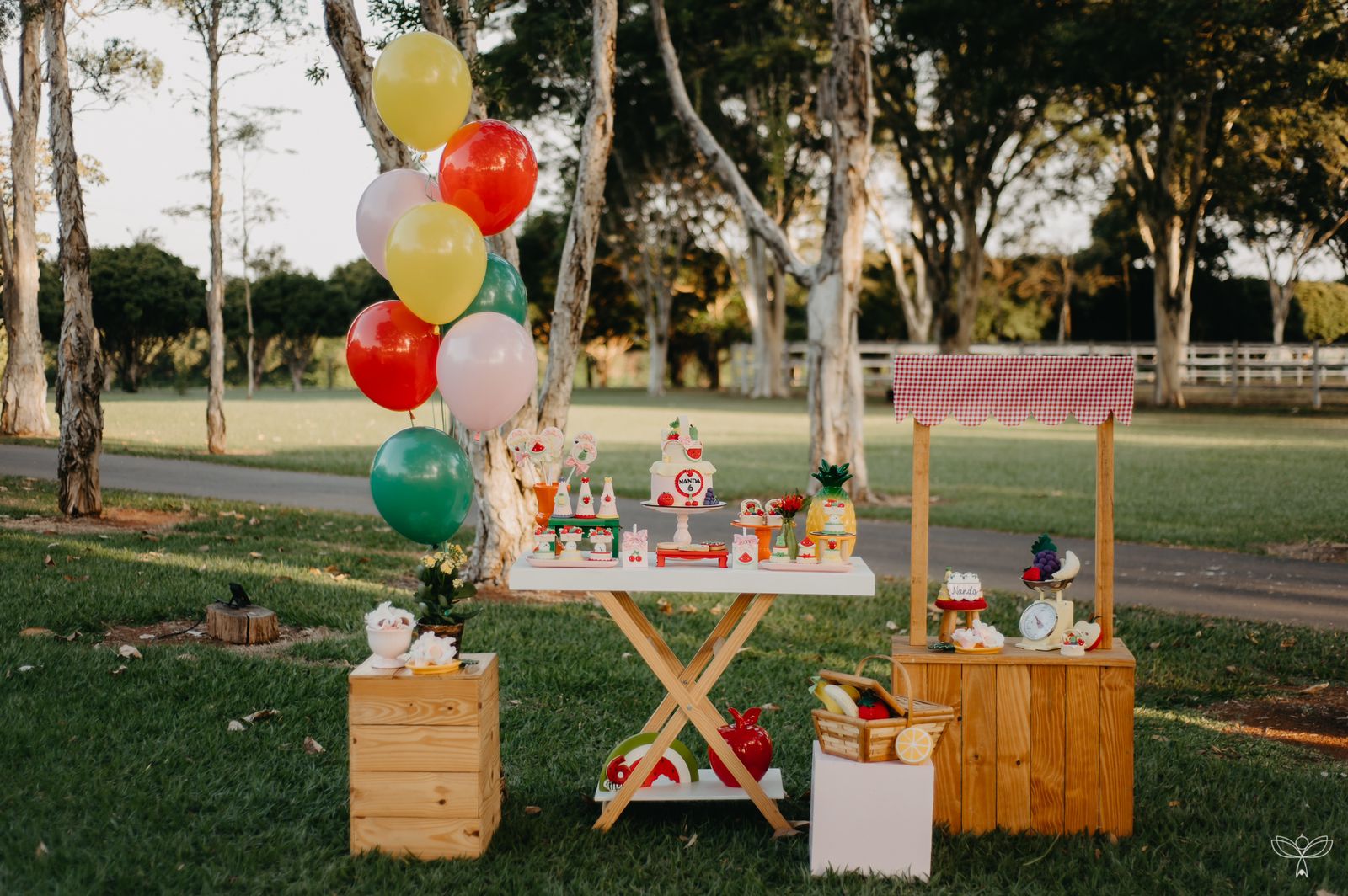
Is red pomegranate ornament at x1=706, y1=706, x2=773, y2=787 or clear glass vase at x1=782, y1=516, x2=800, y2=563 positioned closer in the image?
clear glass vase at x1=782, y1=516, x2=800, y2=563

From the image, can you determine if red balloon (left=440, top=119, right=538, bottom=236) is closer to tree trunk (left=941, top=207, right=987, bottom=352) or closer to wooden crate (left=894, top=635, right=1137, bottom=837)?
wooden crate (left=894, top=635, right=1137, bottom=837)

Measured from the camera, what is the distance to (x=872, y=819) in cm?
408

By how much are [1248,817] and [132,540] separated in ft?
29.5

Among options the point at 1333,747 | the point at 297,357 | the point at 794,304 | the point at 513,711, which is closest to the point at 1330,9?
the point at 1333,747

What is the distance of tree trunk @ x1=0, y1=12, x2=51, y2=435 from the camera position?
17750mm

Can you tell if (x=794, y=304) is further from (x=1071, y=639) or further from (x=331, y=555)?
(x=1071, y=639)

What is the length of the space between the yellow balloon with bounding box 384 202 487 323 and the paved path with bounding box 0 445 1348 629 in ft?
19.8

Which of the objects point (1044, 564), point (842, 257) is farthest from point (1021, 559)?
point (1044, 564)

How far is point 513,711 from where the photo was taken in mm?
5809

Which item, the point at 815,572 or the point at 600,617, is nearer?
the point at 815,572

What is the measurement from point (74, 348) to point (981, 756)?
9775 millimetres

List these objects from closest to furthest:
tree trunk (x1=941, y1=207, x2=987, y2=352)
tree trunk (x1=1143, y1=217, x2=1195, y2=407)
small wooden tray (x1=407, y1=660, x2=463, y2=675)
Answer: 1. small wooden tray (x1=407, y1=660, x2=463, y2=675)
2. tree trunk (x1=941, y1=207, x2=987, y2=352)
3. tree trunk (x1=1143, y1=217, x2=1195, y2=407)

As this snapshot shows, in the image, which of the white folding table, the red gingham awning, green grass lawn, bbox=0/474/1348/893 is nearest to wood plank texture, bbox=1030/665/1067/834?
green grass lawn, bbox=0/474/1348/893

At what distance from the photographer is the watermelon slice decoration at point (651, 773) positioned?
4.60 metres
